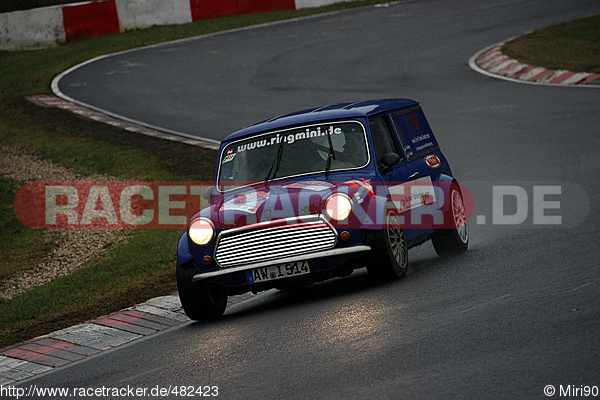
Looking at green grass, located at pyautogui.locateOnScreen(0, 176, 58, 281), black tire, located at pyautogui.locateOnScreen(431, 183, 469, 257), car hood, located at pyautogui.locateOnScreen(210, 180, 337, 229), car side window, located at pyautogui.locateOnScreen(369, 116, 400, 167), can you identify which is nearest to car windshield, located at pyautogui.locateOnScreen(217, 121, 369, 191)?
car side window, located at pyautogui.locateOnScreen(369, 116, 400, 167)

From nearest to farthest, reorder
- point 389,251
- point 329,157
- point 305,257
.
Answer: point 305,257 → point 389,251 → point 329,157

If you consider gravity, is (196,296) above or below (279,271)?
below

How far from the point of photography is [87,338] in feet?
26.2

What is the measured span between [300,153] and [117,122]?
37.7ft

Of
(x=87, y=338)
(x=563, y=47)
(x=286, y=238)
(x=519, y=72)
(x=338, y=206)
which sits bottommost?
(x=519, y=72)

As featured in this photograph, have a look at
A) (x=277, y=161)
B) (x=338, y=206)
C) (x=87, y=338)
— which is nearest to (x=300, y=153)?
(x=277, y=161)

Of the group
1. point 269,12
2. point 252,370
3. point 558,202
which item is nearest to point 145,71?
point 269,12

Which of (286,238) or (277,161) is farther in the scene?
(277,161)

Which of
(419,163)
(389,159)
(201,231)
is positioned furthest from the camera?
(419,163)

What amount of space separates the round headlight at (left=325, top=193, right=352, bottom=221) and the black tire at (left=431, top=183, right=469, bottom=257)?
70.2 inches

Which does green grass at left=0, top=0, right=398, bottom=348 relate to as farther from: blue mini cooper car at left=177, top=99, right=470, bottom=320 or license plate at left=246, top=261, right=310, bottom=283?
license plate at left=246, top=261, right=310, bottom=283

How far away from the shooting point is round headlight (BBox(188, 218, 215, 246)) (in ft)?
26.6

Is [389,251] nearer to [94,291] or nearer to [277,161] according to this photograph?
[277,161]

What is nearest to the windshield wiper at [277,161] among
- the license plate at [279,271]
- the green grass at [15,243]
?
the license plate at [279,271]
